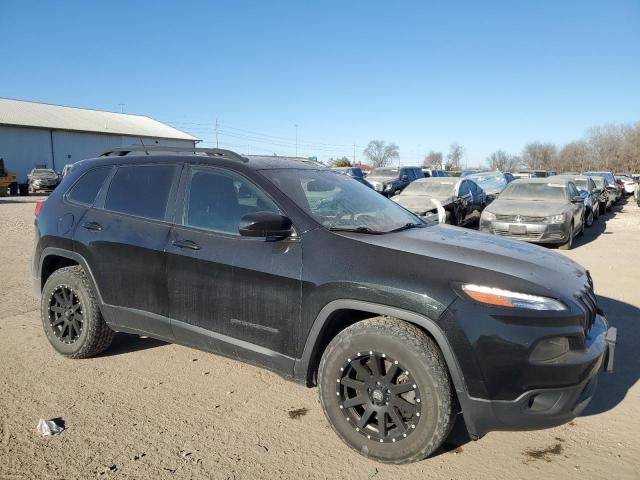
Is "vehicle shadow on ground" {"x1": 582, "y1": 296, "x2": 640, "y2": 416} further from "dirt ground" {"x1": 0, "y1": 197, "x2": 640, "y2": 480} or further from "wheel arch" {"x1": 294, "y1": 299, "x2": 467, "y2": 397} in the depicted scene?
"wheel arch" {"x1": 294, "y1": 299, "x2": 467, "y2": 397}

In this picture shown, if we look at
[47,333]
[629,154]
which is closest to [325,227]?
[47,333]

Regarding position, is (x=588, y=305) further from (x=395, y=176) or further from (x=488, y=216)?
(x=395, y=176)

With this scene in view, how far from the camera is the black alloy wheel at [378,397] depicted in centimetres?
267

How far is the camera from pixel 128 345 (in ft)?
15.0

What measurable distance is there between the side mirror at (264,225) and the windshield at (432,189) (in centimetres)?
952

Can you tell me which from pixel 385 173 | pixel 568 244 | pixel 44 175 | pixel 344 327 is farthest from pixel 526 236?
pixel 44 175

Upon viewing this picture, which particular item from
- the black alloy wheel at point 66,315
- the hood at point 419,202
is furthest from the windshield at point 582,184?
the black alloy wheel at point 66,315

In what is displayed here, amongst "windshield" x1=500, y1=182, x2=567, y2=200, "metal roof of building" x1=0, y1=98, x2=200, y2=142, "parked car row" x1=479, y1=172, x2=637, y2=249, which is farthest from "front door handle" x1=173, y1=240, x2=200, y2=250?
"metal roof of building" x1=0, y1=98, x2=200, y2=142

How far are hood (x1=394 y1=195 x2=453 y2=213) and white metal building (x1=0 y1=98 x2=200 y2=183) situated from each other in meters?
31.8

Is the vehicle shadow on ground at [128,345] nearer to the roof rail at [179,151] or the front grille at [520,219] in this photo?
the roof rail at [179,151]

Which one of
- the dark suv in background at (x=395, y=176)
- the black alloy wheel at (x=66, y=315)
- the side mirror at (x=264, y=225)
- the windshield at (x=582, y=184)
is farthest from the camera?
the dark suv in background at (x=395, y=176)

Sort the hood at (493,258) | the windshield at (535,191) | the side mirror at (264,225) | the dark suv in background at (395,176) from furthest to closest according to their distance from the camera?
the dark suv in background at (395,176)
the windshield at (535,191)
the side mirror at (264,225)
the hood at (493,258)

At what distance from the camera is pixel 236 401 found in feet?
11.5

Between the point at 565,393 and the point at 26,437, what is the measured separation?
3.21 metres
